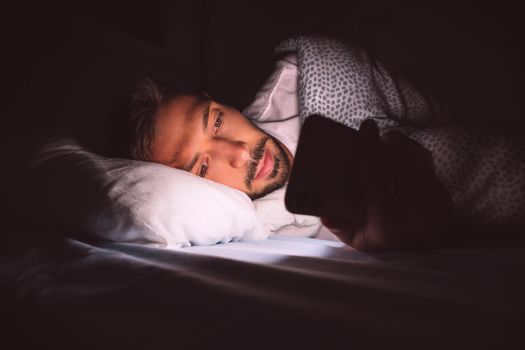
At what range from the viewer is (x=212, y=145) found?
1.11m

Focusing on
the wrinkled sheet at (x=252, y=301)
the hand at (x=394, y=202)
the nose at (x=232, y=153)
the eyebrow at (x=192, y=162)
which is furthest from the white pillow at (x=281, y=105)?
the wrinkled sheet at (x=252, y=301)

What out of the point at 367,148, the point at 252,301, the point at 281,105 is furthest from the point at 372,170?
the point at 281,105

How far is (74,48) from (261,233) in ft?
3.83

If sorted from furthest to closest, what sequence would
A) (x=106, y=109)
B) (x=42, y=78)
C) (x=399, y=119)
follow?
(x=106, y=109) → (x=42, y=78) → (x=399, y=119)

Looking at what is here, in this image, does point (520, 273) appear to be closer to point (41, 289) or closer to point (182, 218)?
point (182, 218)

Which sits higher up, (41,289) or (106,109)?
(106,109)

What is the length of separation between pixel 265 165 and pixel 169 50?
101cm

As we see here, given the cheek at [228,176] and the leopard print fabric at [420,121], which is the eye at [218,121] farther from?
the leopard print fabric at [420,121]

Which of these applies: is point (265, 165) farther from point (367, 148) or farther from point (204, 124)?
point (367, 148)

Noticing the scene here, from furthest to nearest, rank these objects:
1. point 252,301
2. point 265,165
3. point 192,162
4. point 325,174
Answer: point 265,165, point 192,162, point 325,174, point 252,301

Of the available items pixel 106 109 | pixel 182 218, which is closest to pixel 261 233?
pixel 182 218

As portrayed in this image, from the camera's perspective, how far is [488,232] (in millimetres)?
816

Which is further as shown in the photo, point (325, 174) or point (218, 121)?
point (218, 121)

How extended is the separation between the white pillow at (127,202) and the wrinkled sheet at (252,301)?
0.29ft
